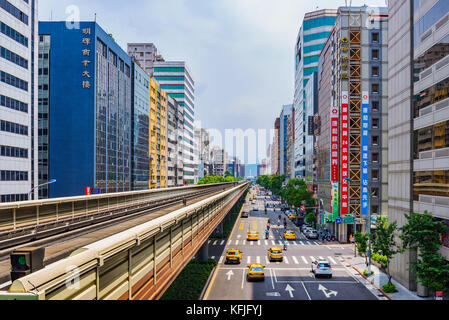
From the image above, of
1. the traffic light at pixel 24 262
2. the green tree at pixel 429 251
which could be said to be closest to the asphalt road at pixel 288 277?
the green tree at pixel 429 251

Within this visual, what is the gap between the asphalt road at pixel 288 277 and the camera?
26.8 metres

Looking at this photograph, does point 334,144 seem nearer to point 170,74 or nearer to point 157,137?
point 157,137

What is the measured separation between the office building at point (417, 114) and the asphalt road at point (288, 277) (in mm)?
5043

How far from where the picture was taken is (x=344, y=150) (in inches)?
2092

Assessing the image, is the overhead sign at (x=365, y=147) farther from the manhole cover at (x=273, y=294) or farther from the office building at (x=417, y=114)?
the manhole cover at (x=273, y=294)

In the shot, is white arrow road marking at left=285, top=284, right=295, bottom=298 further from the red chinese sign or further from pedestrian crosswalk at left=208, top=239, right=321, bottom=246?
the red chinese sign

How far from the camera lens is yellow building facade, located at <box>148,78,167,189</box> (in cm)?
10774

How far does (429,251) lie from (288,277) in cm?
1308

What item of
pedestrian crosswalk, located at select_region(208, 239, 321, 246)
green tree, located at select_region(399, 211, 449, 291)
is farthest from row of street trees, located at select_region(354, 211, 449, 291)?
pedestrian crosswalk, located at select_region(208, 239, 321, 246)

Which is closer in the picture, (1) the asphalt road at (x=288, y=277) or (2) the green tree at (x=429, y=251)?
(2) the green tree at (x=429, y=251)

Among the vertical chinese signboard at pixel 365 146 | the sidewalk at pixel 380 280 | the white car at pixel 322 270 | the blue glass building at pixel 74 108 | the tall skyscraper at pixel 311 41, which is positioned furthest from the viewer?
the tall skyscraper at pixel 311 41

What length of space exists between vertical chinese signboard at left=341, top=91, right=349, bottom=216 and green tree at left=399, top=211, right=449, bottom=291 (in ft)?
94.1

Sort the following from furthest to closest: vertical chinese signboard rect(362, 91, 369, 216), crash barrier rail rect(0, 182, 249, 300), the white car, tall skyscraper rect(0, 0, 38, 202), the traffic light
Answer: vertical chinese signboard rect(362, 91, 369, 216) < tall skyscraper rect(0, 0, 38, 202) < the white car < the traffic light < crash barrier rail rect(0, 182, 249, 300)
